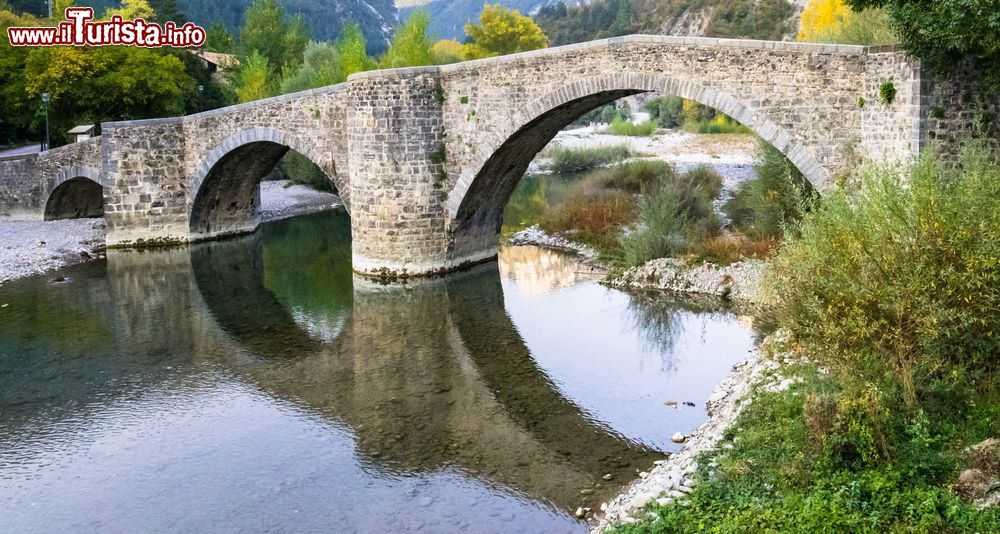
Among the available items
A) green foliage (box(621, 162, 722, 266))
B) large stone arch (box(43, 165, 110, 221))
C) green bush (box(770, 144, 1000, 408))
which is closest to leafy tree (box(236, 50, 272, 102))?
large stone arch (box(43, 165, 110, 221))

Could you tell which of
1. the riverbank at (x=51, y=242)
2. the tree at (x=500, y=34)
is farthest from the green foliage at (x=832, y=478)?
the tree at (x=500, y=34)

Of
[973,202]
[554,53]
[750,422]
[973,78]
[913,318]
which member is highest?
[554,53]

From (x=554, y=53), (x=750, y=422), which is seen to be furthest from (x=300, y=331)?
(x=750, y=422)

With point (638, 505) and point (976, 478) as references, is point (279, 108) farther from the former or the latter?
point (976, 478)

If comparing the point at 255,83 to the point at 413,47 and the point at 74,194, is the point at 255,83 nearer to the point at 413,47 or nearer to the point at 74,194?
the point at 413,47

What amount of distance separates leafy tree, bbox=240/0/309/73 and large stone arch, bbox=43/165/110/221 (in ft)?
63.8

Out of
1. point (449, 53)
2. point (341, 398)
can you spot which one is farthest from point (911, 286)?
point (449, 53)

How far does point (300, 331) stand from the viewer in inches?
617

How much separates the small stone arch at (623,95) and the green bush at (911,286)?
4.88 meters

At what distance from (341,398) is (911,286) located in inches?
272

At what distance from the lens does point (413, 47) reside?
36.8m

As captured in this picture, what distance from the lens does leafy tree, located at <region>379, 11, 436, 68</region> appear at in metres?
36.4

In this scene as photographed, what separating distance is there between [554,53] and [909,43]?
611 centimetres

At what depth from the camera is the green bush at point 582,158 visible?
3678 centimetres
